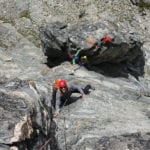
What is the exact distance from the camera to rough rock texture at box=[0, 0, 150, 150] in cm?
1811

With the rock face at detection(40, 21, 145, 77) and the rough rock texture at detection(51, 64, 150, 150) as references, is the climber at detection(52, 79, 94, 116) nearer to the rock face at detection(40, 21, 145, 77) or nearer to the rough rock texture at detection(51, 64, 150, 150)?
the rough rock texture at detection(51, 64, 150, 150)

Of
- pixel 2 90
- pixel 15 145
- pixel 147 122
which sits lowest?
pixel 147 122

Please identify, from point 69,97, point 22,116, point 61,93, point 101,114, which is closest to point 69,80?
point 69,97

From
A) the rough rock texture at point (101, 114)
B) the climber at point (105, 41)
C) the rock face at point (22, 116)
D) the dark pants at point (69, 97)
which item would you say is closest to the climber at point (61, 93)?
the dark pants at point (69, 97)

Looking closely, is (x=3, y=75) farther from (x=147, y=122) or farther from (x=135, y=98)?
(x=147, y=122)

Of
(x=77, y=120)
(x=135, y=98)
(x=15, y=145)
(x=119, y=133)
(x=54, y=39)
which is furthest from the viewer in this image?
(x=54, y=39)

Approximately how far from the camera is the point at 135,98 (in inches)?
1123

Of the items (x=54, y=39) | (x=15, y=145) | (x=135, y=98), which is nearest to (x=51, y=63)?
(x=54, y=39)

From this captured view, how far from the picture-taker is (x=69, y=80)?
97.6 feet

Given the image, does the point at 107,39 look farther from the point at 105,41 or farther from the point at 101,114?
the point at 101,114

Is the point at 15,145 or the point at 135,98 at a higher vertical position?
the point at 15,145

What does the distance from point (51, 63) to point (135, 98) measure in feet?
28.4

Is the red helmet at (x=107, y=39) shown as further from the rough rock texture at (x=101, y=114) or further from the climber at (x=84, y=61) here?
the rough rock texture at (x=101, y=114)

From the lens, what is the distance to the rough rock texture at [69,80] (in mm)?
18109
